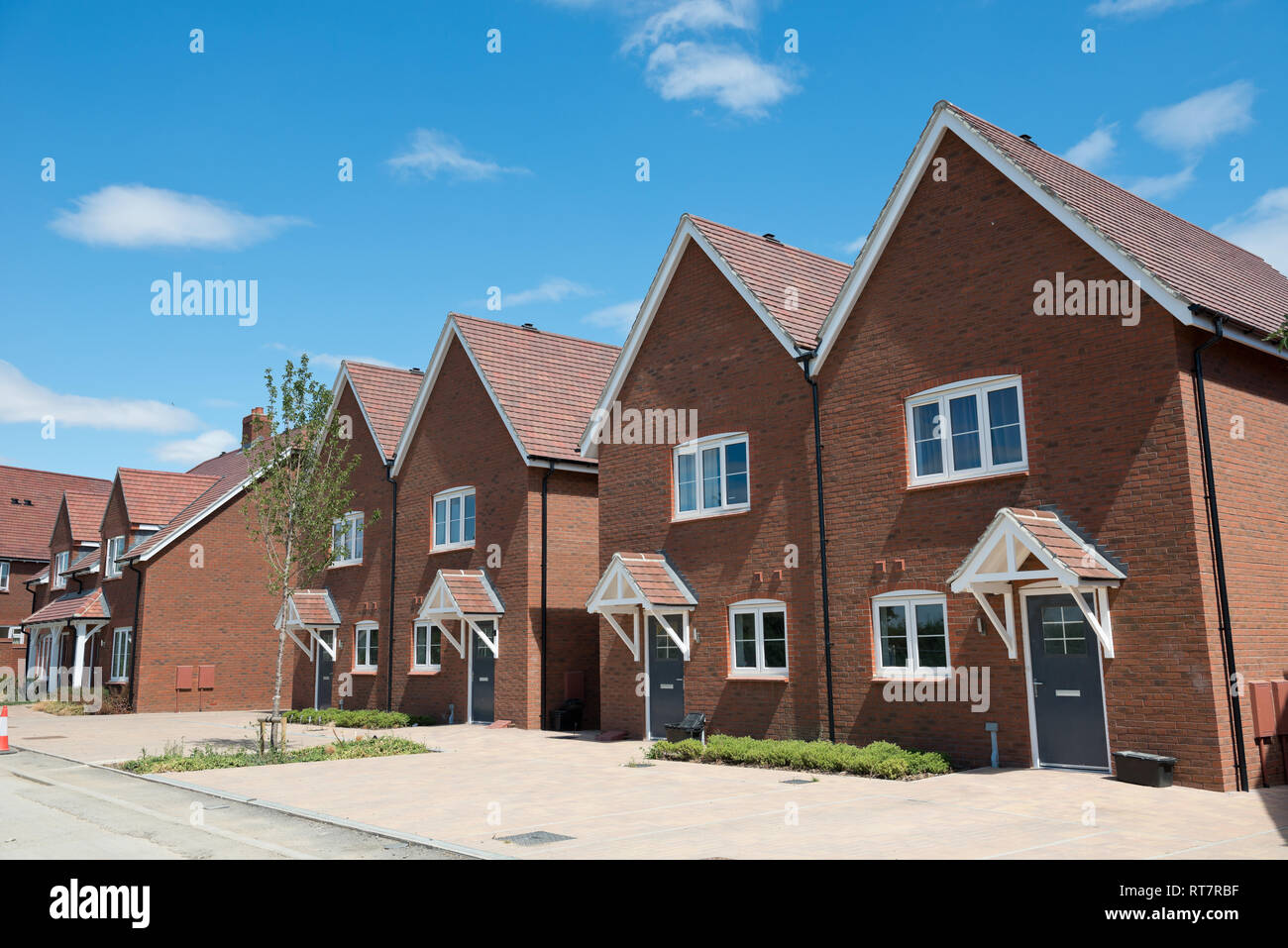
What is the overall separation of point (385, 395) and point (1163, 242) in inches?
866

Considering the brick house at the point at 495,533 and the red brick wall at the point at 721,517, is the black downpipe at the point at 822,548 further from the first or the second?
the brick house at the point at 495,533

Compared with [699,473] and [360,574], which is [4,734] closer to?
[360,574]

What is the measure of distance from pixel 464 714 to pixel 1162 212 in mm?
18794

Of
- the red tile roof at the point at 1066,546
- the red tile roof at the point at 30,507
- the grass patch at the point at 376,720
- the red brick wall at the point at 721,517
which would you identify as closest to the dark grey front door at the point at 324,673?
the grass patch at the point at 376,720

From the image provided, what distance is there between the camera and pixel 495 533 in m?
24.5

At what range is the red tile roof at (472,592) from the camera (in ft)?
77.2

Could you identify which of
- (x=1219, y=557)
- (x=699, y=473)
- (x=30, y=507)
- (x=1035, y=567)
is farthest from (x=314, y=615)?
(x=30, y=507)

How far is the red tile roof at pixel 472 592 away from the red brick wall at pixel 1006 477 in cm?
983

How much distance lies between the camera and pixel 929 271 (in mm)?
15914

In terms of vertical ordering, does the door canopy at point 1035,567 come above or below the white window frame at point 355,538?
below

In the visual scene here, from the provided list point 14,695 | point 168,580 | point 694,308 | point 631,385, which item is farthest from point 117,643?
point 694,308

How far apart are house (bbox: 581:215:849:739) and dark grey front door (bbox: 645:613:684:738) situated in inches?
1.0

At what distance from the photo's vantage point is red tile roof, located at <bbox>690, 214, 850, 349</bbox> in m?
18.7

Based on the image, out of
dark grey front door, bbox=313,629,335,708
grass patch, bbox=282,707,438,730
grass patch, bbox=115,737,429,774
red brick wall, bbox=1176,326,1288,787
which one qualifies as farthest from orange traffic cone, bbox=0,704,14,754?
red brick wall, bbox=1176,326,1288,787
